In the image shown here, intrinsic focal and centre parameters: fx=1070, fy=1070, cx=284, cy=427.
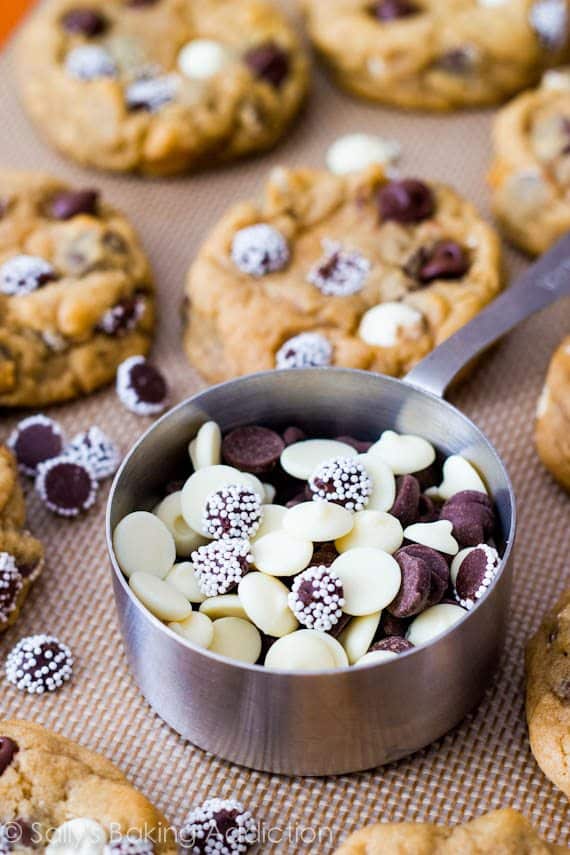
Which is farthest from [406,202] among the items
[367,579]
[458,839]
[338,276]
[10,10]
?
[10,10]

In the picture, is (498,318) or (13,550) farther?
(498,318)

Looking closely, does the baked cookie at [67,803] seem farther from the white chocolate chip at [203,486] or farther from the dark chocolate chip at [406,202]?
the dark chocolate chip at [406,202]

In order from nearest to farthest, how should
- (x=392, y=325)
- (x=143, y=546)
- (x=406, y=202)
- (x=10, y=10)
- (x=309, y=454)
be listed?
(x=143, y=546) < (x=309, y=454) < (x=392, y=325) < (x=406, y=202) < (x=10, y=10)

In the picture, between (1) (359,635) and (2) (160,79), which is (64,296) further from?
(1) (359,635)

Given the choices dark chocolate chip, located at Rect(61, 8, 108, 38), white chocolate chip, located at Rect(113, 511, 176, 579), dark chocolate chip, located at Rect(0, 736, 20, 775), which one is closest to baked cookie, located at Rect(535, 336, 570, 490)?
white chocolate chip, located at Rect(113, 511, 176, 579)

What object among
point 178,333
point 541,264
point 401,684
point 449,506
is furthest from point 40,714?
point 541,264

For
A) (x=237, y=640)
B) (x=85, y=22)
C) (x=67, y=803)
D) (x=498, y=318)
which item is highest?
(x=85, y=22)

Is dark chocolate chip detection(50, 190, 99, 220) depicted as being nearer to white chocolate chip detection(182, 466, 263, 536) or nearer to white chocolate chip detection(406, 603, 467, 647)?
white chocolate chip detection(182, 466, 263, 536)

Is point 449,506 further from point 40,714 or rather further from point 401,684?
point 40,714
